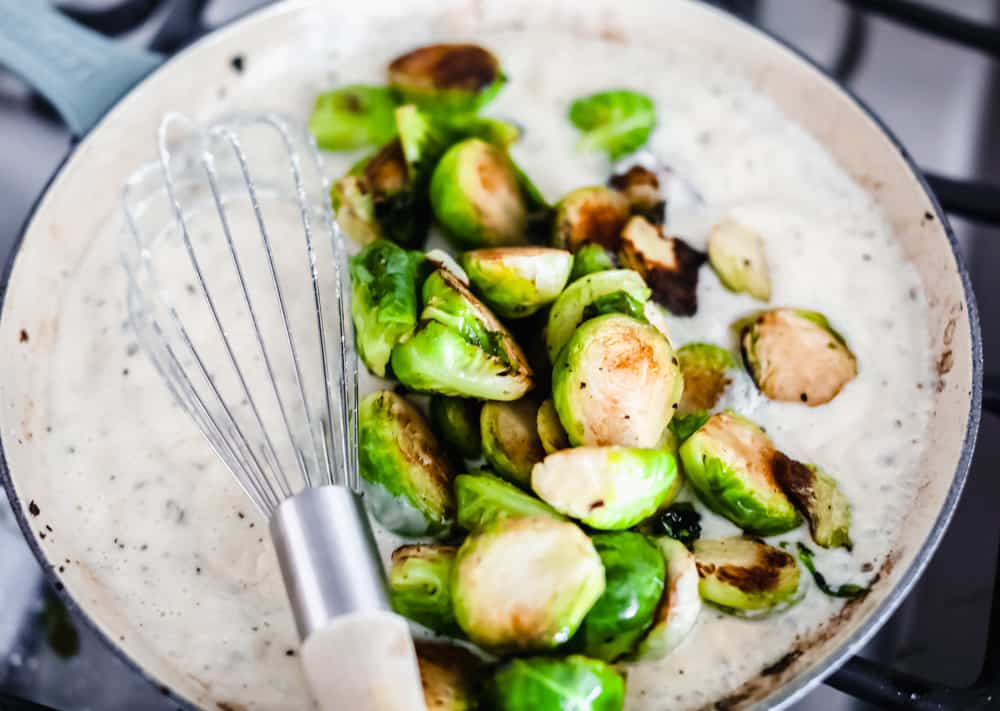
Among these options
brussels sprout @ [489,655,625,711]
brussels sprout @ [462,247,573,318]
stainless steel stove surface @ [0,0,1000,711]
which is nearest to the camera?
brussels sprout @ [489,655,625,711]

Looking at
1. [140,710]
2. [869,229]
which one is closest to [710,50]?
[869,229]

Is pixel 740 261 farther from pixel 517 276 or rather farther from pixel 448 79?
pixel 448 79

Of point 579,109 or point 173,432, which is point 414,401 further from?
point 579,109

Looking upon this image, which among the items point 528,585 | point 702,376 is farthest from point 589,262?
point 528,585

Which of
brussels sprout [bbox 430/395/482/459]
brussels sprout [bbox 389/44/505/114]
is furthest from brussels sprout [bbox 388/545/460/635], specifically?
brussels sprout [bbox 389/44/505/114]

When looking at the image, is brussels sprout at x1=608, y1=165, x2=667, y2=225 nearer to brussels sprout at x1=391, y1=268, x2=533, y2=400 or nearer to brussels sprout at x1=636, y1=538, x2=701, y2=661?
brussels sprout at x1=391, y1=268, x2=533, y2=400

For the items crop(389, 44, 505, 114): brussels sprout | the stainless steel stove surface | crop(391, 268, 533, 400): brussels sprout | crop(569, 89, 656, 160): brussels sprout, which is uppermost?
crop(389, 44, 505, 114): brussels sprout

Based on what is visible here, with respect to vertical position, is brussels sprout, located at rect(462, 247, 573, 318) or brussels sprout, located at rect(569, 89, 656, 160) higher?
brussels sprout, located at rect(569, 89, 656, 160)
